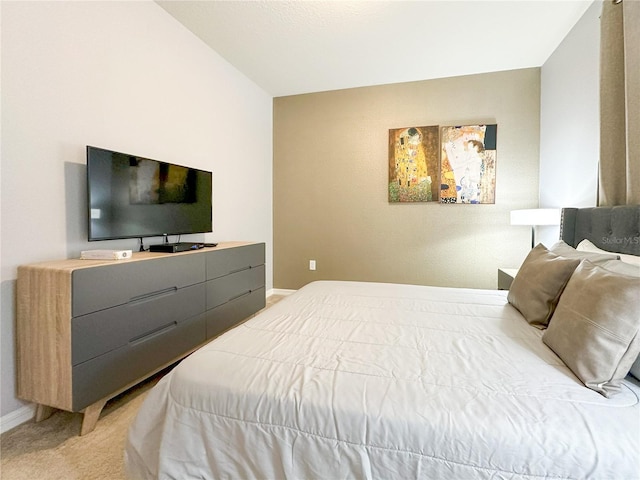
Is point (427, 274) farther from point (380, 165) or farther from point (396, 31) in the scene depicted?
point (396, 31)

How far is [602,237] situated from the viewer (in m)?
1.72

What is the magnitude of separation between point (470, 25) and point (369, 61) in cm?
93

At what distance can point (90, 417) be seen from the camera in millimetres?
1488

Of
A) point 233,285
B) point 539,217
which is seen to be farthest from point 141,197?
point 539,217

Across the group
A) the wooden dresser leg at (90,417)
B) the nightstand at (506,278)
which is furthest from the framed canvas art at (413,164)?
the wooden dresser leg at (90,417)

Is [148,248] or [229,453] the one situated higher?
[148,248]

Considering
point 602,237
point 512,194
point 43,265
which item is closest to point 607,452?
point 602,237

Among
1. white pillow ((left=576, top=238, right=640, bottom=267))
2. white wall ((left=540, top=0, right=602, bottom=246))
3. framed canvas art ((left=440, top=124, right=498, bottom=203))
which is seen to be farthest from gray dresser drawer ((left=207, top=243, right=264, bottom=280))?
white wall ((left=540, top=0, right=602, bottom=246))

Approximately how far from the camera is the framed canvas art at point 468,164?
3.29 metres

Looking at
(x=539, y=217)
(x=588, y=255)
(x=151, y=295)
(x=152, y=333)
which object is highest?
(x=539, y=217)

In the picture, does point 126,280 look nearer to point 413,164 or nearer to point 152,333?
point 152,333

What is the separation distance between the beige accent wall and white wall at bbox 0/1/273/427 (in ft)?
3.91

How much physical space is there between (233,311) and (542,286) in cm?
214

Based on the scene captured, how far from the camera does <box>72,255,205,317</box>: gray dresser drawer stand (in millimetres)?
1392
